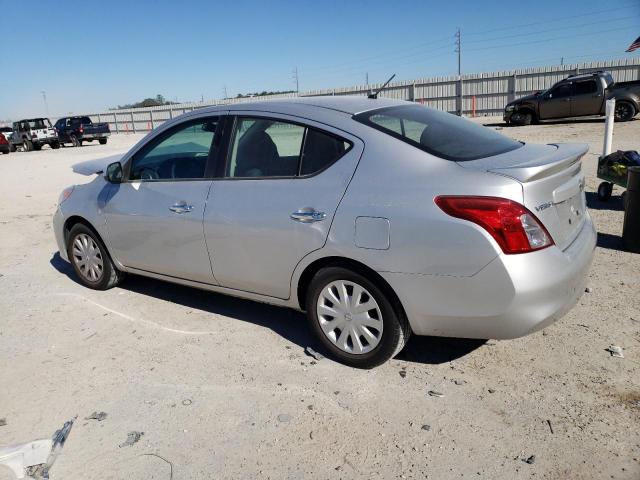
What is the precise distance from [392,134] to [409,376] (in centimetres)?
150

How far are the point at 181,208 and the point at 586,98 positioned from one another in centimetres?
1983

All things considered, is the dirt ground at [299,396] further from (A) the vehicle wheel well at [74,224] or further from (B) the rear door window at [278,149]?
(B) the rear door window at [278,149]

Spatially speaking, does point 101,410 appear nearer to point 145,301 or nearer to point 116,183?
point 145,301

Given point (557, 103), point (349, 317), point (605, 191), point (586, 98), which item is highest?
point (586, 98)

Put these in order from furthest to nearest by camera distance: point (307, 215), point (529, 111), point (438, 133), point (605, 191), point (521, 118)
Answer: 1. point (521, 118)
2. point (529, 111)
3. point (605, 191)
4. point (438, 133)
5. point (307, 215)

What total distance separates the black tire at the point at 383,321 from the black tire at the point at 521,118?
20214mm

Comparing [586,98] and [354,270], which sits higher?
[586,98]

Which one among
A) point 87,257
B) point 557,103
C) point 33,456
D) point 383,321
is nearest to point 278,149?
point 383,321

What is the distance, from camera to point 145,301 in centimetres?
486

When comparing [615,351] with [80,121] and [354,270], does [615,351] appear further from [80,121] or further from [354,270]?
[80,121]

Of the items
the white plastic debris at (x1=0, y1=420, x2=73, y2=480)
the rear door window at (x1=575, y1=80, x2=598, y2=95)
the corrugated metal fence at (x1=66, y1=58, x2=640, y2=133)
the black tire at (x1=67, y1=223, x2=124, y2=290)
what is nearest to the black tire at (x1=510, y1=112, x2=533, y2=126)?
the rear door window at (x1=575, y1=80, x2=598, y2=95)

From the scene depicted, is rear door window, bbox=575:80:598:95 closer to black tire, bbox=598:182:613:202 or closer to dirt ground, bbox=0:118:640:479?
black tire, bbox=598:182:613:202

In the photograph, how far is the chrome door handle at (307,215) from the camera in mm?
3250

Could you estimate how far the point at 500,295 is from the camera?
2770mm
